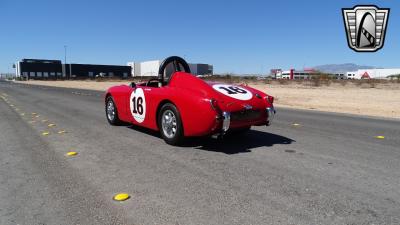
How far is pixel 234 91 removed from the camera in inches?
251

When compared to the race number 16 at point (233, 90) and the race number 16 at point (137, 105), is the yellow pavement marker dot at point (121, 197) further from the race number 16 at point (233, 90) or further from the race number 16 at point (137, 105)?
the race number 16 at point (137, 105)

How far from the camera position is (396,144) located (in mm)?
6750

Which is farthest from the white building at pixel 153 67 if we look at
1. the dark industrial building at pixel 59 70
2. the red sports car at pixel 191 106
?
the red sports car at pixel 191 106

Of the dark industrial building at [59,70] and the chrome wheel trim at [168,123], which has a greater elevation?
the dark industrial building at [59,70]

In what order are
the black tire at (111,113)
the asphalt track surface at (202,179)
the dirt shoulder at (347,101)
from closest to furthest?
the asphalt track surface at (202,179)
the black tire at (111,113)
the dirt shoulder at (347,101)

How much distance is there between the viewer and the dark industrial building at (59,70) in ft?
437

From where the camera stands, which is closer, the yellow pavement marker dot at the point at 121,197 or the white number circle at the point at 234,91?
the yellow pavement marker dot at the point at 121,197

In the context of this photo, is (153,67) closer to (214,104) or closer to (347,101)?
(347,101)

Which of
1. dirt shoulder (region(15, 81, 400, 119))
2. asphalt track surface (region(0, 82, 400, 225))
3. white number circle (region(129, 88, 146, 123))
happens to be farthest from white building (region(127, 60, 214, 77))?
asphalt track surface (region(0, 82, 400, 225))

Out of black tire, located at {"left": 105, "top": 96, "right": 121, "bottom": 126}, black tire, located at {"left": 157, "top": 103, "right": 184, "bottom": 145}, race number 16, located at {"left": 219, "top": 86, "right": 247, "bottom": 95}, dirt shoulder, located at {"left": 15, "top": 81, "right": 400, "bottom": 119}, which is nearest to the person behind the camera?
black tire, located at {"left": 157, "top": 103, "right": 184, "bottom": 145}

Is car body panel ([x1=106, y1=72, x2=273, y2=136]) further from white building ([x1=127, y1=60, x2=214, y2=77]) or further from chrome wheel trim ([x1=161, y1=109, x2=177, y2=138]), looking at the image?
white building ([x1=127, y1=60, x2=214, y2=77])

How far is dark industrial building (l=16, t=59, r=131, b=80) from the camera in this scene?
133300 millimetres

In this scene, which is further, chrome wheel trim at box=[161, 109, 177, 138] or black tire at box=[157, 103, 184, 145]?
chrome wheel trim at box=[161, 109, 177, 138]

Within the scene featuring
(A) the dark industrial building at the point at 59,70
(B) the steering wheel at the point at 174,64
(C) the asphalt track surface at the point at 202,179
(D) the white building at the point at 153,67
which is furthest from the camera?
(A) the dark industrial building at the point at 59,70
